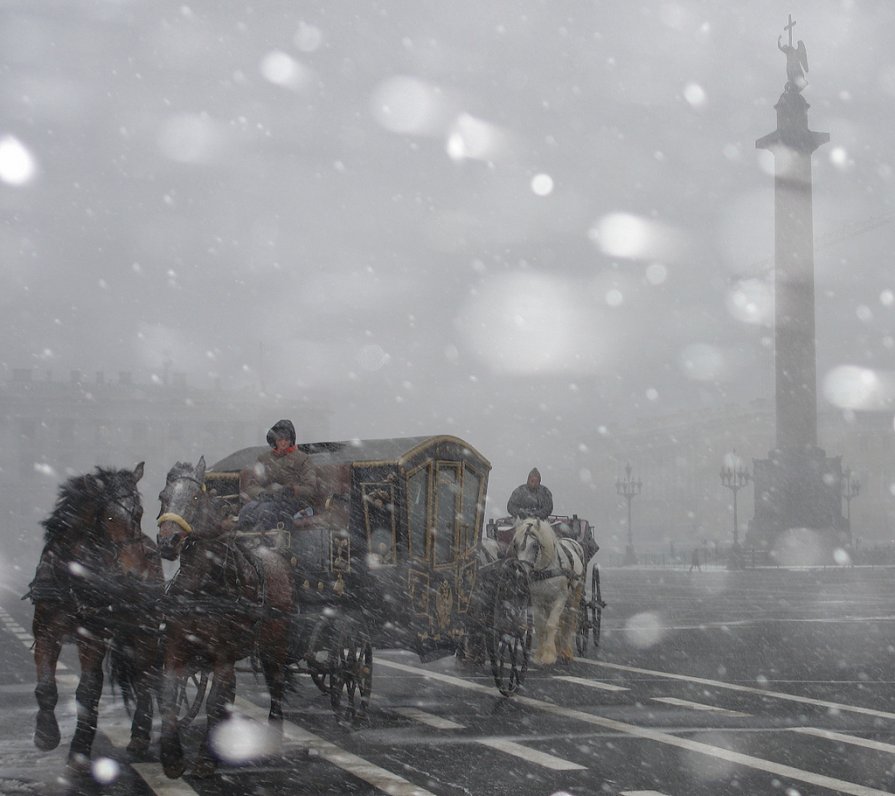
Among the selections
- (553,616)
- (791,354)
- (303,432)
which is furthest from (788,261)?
(303,432)

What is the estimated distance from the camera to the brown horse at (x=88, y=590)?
8.23 metres

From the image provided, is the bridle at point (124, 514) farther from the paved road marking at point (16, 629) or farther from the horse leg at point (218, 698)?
the paved road marking at point (16, 629)

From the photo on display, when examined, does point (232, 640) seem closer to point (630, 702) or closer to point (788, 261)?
point (630, 702)

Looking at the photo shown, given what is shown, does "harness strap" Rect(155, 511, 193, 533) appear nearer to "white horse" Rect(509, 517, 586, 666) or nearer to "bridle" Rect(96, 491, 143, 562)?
"bridle" Rect(96, 491, 143, 562)

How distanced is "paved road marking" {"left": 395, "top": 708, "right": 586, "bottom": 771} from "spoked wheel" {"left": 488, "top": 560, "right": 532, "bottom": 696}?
976mm

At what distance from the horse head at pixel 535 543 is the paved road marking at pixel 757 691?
5.01ft

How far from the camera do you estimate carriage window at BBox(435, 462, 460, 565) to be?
11977 millimetres

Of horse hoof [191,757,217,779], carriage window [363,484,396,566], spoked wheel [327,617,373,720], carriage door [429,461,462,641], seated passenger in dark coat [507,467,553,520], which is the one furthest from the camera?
seated passenger in dark coat [507,467,553,520]

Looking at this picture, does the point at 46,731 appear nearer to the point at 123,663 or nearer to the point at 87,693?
the point at 87,693

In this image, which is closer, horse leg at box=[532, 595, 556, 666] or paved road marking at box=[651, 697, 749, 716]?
paved road marking at box=[651, 697, 749, 716]

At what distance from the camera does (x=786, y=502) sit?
58.8 m

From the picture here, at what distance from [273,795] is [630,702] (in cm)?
493

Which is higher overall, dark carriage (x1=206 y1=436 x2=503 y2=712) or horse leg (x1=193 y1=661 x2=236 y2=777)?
dark carriage (x1=206 y1=436 x2=503 y2=712)

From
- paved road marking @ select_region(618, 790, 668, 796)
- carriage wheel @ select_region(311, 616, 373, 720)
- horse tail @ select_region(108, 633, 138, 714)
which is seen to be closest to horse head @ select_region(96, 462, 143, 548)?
horse tail @ select_region(108, 633, 138, 714)
